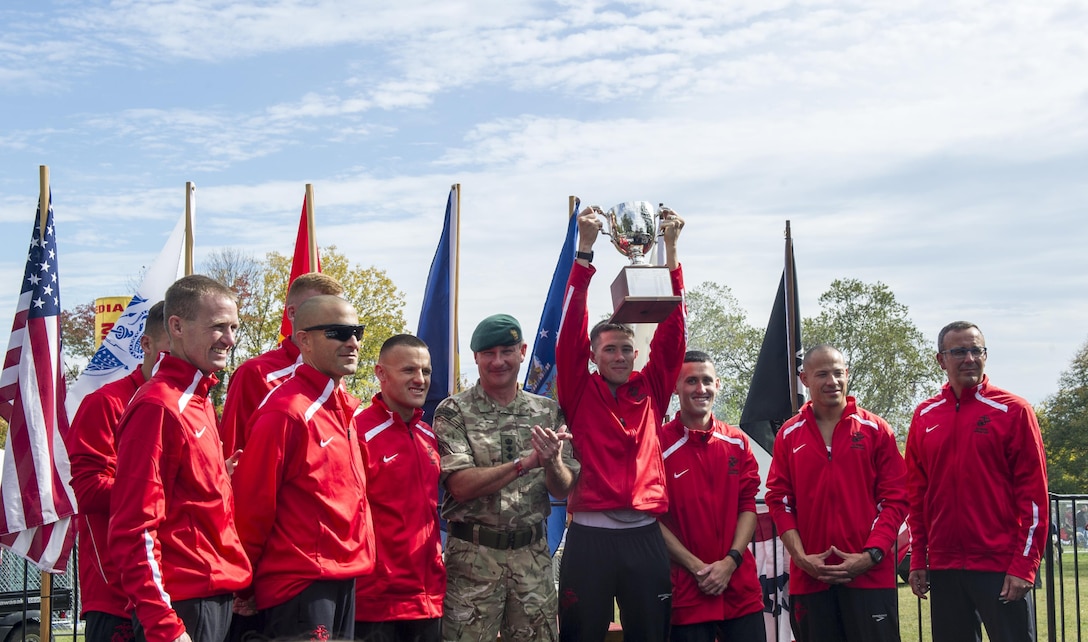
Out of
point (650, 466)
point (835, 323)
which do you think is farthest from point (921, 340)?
point (650, 466)

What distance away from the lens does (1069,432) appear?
101 ft

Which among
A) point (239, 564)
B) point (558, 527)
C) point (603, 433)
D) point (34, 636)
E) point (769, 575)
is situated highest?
point (603, 433)

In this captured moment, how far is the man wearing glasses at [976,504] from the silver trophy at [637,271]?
75.0 inches

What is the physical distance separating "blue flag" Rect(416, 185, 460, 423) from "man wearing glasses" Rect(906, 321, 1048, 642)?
3890 millimetres

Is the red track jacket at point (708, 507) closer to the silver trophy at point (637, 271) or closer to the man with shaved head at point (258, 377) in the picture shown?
the silver trophy at point (637, 271)

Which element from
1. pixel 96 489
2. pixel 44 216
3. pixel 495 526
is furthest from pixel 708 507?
pixel 44 216

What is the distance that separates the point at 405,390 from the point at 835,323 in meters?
42.4

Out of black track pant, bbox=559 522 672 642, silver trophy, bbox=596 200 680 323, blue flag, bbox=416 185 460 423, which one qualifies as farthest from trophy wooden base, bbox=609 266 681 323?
blue flag, bbox=416 185 460 423

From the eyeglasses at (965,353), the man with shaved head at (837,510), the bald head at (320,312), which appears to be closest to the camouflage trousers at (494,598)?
the bald head at (320,312)

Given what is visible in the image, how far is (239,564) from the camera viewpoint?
3.81m

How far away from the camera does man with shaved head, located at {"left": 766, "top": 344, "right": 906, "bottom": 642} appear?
5.53 metres

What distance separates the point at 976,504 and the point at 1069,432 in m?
28.8

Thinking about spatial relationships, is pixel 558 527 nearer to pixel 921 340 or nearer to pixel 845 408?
pixel 845 408

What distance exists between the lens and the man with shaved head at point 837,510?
553 centimetres
